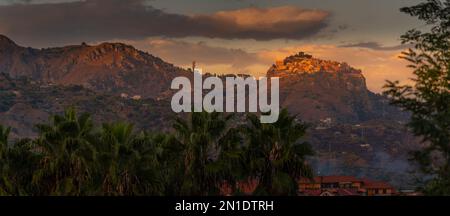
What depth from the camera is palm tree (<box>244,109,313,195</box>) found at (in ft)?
164

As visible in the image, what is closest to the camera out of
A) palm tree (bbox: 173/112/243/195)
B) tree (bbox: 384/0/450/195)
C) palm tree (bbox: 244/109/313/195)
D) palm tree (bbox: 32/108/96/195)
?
tree (bbox: 384/0/450/195)

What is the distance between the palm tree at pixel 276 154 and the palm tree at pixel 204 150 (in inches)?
62.0

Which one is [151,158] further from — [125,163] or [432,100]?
[432,100]

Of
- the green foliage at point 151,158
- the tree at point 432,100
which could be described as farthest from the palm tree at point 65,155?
the tree at point 432,100

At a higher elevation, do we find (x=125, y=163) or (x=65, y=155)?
(x=65, y=155)

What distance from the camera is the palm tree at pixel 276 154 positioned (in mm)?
49906

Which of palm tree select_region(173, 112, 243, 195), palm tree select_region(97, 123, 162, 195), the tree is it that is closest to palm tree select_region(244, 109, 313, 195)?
palm tree select_region(173, 112, 243, 195)

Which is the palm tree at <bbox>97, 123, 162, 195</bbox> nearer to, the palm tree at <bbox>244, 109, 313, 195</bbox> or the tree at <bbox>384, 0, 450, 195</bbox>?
the palm tree at <bbox>244, 109, 313, 195</bbox>

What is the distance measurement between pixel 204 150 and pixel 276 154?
5.14 m

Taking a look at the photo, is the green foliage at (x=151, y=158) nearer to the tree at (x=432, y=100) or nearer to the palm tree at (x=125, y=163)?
the palm tree at (x=125, y=163)

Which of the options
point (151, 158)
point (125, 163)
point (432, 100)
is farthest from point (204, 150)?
point (432, 100)

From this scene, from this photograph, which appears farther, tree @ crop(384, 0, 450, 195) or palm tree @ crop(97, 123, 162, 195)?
palm tree @ crop(97, 123, 162, 195)

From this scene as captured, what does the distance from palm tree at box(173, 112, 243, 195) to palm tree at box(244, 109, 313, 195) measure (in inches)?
62.0

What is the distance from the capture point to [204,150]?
1998 inches
